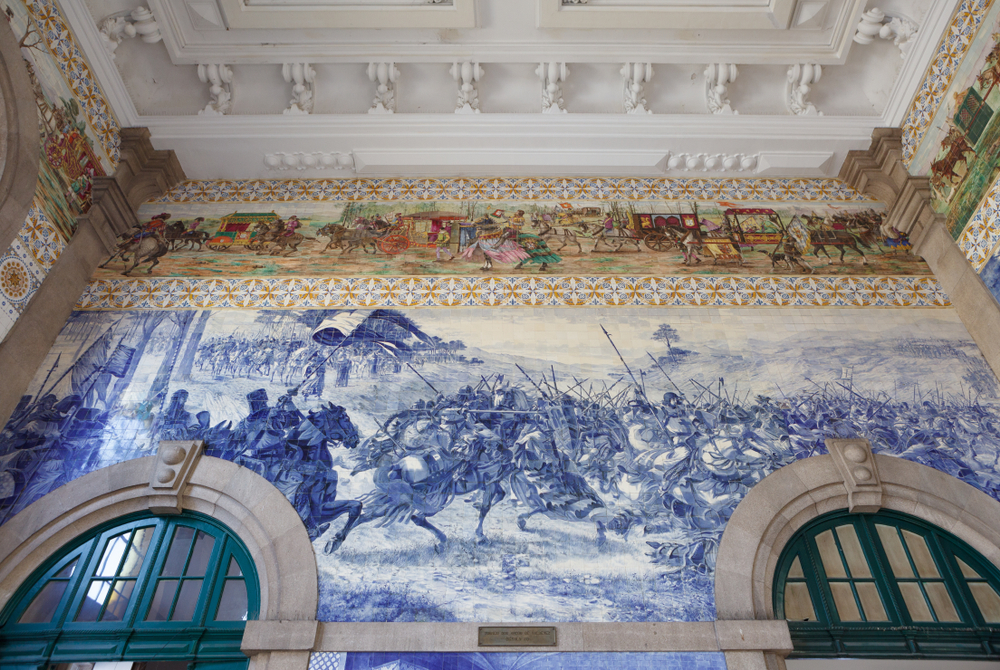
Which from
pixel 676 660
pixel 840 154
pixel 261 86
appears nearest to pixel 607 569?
pixel 676 660

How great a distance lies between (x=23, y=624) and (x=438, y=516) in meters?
2.88

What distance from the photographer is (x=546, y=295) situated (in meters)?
6.37

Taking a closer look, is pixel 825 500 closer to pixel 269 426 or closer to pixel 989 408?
pixel 989 408

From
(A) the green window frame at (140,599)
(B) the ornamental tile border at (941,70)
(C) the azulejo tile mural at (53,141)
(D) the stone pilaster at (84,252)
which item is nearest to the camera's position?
(A) the green window frame at (140,599)

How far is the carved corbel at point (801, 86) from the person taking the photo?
282 inches

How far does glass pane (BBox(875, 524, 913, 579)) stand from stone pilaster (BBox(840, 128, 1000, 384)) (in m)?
1.83

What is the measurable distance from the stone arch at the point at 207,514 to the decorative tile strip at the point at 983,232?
6040 mm

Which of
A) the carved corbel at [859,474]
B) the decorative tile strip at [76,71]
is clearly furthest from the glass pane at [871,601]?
the decorative tile strip at [76,71]

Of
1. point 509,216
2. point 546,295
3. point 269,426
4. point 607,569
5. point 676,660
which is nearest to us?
point 676,660

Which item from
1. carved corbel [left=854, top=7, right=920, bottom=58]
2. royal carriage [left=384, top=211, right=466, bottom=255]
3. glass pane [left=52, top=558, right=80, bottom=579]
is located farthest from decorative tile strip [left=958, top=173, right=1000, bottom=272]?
glass pane [left=52, top=558, right=80, bottom=579]

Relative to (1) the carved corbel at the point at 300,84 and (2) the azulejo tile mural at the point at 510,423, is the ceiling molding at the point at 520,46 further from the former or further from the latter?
(2) the azulejo tile mural at the point at 510,423

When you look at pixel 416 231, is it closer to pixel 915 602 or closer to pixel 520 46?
pixel 520 46

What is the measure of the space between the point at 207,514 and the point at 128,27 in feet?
15.7

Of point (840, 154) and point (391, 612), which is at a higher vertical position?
point (840, 154)
